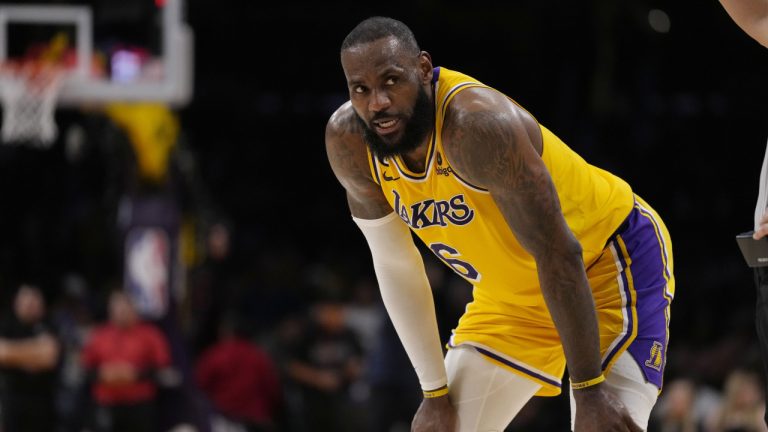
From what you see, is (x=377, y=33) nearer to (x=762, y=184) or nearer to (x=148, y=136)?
(x=762, y=184)

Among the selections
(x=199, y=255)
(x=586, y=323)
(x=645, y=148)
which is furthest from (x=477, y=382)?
(x=645, y=148)

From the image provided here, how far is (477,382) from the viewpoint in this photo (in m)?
4.12

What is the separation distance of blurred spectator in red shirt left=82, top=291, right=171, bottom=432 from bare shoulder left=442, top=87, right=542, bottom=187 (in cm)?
676

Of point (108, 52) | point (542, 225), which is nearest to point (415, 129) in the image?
point (542, 225)

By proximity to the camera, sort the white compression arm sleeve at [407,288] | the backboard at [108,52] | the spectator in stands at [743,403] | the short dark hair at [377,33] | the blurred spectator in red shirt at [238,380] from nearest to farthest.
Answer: the short dark hair at [377,33], the white compression arm sleeve at [407,288], the spectator in stands at [743,403], the backboard at [108,52], the blurred spectator in red shirt at [238,380]

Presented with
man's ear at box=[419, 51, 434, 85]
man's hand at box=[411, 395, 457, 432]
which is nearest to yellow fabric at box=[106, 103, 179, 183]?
man's hand at box=[411, 395, 457, 432]

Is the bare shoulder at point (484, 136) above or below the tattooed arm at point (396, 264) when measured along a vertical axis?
above

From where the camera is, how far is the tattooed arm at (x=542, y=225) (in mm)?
3514

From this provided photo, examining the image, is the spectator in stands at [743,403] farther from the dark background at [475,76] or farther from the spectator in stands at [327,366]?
the dark background at [475,76]

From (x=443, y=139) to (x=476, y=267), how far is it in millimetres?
610

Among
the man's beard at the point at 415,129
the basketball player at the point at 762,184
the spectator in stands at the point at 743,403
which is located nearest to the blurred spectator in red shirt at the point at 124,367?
the spectator in stands at the point at 743,403

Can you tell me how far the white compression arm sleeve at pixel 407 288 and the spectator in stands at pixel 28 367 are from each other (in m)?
6.22

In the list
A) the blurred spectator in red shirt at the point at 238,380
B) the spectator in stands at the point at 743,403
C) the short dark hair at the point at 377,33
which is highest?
the short dark hair at the point at 377,33

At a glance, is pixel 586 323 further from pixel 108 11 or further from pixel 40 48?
pixel 108 11
